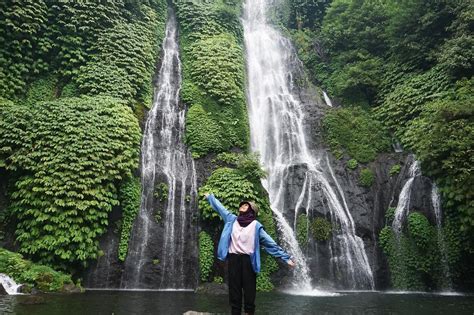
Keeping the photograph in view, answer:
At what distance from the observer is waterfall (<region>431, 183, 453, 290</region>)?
1380 cm

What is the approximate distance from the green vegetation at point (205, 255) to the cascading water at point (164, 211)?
325 mm

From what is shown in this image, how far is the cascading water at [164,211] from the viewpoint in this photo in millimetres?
13328

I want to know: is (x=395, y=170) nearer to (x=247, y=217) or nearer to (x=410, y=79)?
(x=410, y=79)

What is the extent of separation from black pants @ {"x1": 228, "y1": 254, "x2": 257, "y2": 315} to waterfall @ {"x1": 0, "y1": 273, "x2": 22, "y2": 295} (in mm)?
7902

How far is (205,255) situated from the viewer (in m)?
13.7

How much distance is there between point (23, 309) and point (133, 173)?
26.6ft

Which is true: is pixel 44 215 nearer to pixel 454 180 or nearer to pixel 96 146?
pixel 96 146

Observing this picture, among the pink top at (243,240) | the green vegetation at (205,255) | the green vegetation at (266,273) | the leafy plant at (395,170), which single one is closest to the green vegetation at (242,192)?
the green vegetation at (266,273)

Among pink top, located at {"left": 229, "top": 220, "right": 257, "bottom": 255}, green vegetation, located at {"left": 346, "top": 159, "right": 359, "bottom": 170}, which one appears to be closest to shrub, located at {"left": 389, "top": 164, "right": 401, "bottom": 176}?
green vegetation, located at {"left": 346, "top": 159, "right": 359, "bottom": 170}

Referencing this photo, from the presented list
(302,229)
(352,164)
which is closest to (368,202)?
(352,164)

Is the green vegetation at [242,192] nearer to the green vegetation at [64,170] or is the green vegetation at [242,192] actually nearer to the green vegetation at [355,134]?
the green vegetation at [64,170]

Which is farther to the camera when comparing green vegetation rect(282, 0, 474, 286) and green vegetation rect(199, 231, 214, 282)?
green vegetation rect(282, 0, 474, 286)

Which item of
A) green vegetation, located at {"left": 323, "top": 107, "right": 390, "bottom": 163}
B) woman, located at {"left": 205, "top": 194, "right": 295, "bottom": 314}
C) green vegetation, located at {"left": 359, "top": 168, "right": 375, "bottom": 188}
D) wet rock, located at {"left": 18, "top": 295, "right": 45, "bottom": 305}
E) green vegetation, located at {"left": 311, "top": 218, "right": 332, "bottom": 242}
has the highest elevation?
green vegetation, located at {"left": 323, "top": 107, "right": 390, "bottom": 163}

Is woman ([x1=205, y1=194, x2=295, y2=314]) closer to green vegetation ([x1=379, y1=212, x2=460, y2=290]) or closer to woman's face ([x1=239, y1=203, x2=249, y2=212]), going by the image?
woman's face ([x1=239, y1=203, x2=249, y2=212])
